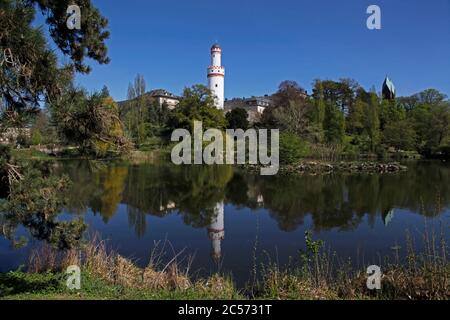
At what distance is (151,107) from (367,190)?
146 ft

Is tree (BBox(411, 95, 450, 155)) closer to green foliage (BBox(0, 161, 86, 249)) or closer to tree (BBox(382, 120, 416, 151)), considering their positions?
tree (BBox(382, 120, 416, 151))

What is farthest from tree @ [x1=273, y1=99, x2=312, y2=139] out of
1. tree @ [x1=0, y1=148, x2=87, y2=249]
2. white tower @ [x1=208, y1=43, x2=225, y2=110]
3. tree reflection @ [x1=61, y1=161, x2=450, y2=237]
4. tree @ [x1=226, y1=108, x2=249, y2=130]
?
tree @ [x1=0, y1=148, x2=87, y2=249]

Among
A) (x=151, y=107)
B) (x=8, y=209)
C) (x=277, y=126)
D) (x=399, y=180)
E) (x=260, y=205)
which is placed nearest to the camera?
(x=8, y=209)

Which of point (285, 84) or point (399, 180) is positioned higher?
point (285, 84)

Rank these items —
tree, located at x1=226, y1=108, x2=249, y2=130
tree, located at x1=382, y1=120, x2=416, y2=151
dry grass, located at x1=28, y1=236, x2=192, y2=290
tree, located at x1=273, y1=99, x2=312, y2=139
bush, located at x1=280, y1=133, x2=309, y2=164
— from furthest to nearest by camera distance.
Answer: tree, located at x1=226, y1=108, x2=249, y2=130
tree, located at x1=382, y1=120, x2=416, y2=151
tree, located at x1=273, y1=99, x2=312, y2=139
bush, located at x1=280, y1=133, x2=309, y2=164
dry grass, located at x1=28, y1=236, x2=192, y2=290

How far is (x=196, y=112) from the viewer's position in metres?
47.4

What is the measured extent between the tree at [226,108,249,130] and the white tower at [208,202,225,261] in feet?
132

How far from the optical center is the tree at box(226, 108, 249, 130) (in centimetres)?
5466

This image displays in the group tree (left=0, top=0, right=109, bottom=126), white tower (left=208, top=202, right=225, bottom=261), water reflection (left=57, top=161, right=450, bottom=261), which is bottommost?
white tower (left=208, top=202, right=225, bottom=261)

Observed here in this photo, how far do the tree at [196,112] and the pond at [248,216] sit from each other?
24.5 m

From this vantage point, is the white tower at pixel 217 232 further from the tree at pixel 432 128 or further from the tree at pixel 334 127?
the tree at pixel 432 128

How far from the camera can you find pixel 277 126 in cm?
4791
